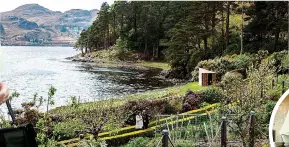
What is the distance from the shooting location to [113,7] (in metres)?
6.60

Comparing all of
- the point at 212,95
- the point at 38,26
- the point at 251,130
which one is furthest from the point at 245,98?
the point at 38,26

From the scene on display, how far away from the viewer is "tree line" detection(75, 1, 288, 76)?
671 cm

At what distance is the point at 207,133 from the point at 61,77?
126 inches

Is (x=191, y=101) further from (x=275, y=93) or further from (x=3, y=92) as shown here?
(x=3, y=92)

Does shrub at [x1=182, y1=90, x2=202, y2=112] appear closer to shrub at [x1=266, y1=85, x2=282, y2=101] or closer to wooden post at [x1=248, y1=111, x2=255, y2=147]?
shrub at [x1=266, y1=85, x2=282, y2=101]

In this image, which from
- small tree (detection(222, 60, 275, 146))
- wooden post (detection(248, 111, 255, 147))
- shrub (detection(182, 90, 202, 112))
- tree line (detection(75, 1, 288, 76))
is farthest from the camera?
tree line (detection(75, 1, 288, 76))

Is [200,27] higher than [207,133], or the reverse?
[200,27]

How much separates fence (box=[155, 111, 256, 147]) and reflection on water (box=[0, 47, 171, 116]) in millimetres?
1412

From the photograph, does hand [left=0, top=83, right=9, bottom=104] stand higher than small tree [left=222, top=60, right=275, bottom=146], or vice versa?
hand [left=0, top=83, right=9, bottom=104]

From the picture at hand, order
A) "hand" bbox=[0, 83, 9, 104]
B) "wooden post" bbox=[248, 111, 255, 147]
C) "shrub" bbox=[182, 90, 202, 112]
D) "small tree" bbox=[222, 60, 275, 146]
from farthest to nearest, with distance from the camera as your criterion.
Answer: "shrub" bbox=[182, 90, 202, 112] → "small tree" bbox=[222, 60, 275, 146] → "wooden post" bbox=[248, 111, 255, 147] → "hand" bbox=[0, 83, 9, 104]

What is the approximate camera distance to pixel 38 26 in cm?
442

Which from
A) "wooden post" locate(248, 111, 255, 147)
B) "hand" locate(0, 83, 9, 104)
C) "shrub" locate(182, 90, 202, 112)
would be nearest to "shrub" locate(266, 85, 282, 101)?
"shrub" locate(182, 90, 202, 112)

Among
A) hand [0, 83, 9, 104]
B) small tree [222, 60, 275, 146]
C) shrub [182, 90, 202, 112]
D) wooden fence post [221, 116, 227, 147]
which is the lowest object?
shrub [182, 90, 202, 112]

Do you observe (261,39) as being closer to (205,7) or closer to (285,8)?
(285,8)
